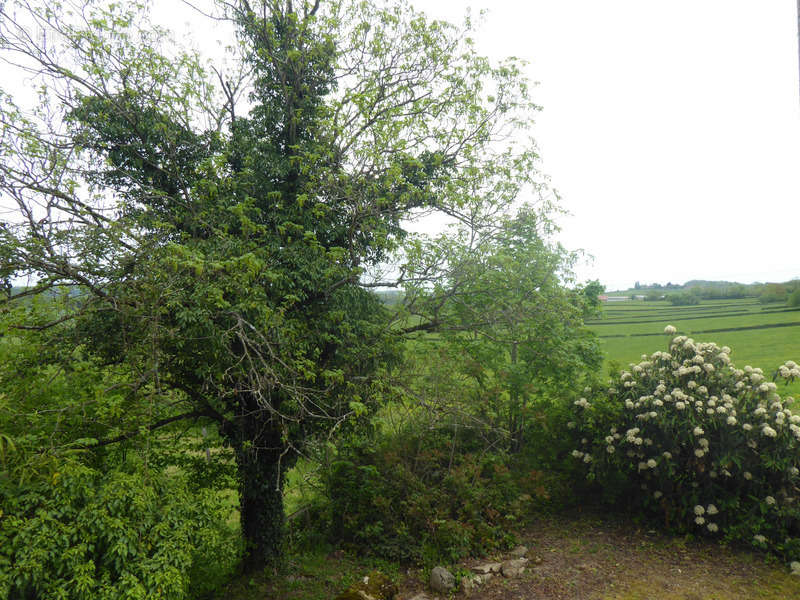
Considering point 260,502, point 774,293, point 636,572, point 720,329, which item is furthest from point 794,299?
point 260,502

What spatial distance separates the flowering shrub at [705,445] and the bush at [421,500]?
1.81 metres

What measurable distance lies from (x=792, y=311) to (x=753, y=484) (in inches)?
390

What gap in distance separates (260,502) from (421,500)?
107 inches

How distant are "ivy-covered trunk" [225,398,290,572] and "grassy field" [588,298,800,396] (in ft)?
22.0

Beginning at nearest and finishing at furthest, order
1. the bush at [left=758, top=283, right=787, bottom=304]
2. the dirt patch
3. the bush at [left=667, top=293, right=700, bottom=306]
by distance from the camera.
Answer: the dirt patch < the bush at [left=758, top=283, right=787, bottom=304] < the bush at [left=667, top=293, right=700, bottom=306]

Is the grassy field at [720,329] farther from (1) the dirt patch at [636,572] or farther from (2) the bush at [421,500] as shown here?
(2) the bush at [421,500]

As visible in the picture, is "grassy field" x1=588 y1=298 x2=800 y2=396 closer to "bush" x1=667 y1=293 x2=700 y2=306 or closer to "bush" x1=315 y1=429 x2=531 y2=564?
"bush" x1=667 y1=293 x2=700 y2=306

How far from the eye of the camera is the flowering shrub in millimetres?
6539

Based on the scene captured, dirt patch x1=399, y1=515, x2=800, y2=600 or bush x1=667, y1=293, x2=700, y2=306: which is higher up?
bush x1=667, y1=293, x2=700, y2=306

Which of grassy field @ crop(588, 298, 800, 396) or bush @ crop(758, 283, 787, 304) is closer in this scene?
grassy field @ crop(588, 298, 800, 396)

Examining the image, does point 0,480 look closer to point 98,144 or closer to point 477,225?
point 98,144

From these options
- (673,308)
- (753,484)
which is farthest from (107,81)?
(673,308)

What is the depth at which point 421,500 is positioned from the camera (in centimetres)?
767

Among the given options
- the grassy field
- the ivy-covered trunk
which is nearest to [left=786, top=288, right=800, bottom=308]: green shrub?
the grassy field
